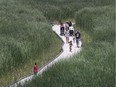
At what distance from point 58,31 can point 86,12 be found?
9.54ft

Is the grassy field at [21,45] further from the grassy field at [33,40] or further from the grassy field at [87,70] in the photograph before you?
the grassy field at [87,70]

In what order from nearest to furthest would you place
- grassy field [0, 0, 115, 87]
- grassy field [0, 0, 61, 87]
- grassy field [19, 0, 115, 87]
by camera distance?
grassy field [19, 0, 115, 87]
grassy field [0, 0, 115, 87]
grassy field [0, 0, 61, 87]

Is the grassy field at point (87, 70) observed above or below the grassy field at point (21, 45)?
above

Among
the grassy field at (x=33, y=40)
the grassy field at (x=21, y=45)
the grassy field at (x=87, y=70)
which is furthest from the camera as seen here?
the grassy field at (x=21, y=45)

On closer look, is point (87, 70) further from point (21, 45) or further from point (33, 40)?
point (33, 40)

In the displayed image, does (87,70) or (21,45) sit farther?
(21,45)

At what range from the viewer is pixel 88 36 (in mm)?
25266

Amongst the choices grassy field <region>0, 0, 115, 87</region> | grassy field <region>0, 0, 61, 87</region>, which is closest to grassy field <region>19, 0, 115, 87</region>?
grassy field <region>0, 0, 115, 87</region>

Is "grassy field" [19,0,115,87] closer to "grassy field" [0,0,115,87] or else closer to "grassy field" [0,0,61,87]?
"grassy field" [0,0,115,87]

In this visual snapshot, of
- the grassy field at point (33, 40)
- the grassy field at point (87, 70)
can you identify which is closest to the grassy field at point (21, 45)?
the grassy field at point (33, 40)

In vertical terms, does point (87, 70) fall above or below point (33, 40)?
above

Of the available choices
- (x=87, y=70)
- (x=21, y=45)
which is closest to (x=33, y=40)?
(x=21, y=45)

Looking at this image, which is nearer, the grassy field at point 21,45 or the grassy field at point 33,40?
the grassy field at point 33,40

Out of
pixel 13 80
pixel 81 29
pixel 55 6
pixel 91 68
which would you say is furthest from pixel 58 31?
pixel 91 68
